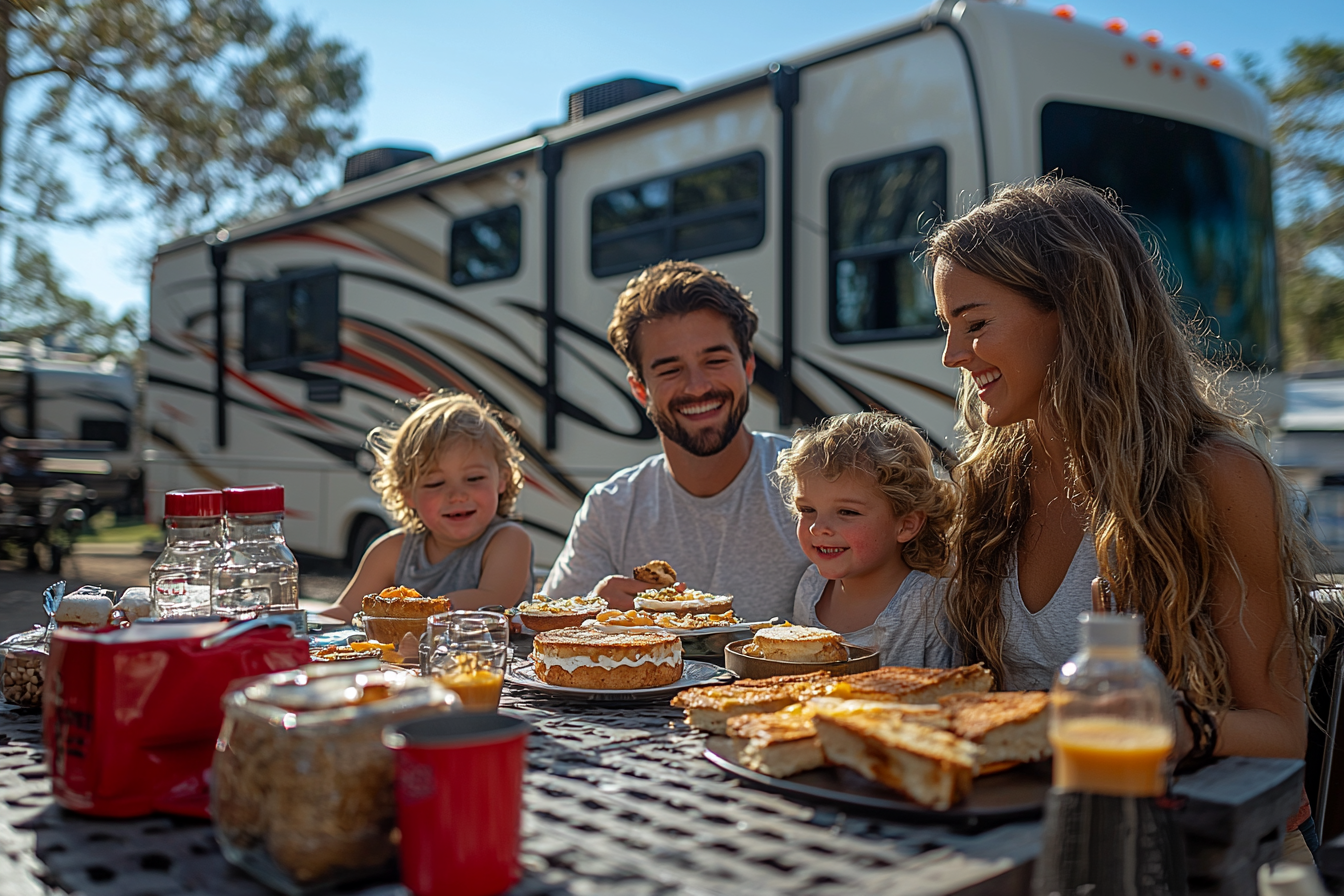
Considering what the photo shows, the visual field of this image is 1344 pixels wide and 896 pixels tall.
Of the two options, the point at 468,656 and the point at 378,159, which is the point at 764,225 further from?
the point at 378,159

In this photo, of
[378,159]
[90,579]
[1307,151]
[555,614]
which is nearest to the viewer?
[555,614]

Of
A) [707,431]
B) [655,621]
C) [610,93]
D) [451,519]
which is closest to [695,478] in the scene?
[707,431]

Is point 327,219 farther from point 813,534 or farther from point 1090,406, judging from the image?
point 1090,406

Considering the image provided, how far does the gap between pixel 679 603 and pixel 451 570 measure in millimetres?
1147

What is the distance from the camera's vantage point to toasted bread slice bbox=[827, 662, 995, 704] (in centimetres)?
155

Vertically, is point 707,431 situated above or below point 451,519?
above

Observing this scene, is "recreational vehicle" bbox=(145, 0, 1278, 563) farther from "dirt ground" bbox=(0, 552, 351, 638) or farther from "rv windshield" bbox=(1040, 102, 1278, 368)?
"dirt ground" bbox=(0, 552, 351, 638)

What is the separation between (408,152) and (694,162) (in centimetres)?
397

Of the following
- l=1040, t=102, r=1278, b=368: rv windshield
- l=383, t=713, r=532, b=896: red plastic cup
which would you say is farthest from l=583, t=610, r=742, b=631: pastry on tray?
l=1040, t=102, r=1278, b=368: rv windshield

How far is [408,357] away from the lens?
803 centimetres

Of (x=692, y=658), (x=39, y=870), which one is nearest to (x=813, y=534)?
(x=692, y=658)

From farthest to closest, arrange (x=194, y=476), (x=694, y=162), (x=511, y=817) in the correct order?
(x=194, y=476) < (x=694, y=162) < (x=511, y=817)

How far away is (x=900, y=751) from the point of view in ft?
4.12

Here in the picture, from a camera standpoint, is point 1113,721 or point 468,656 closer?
point 1113,721
